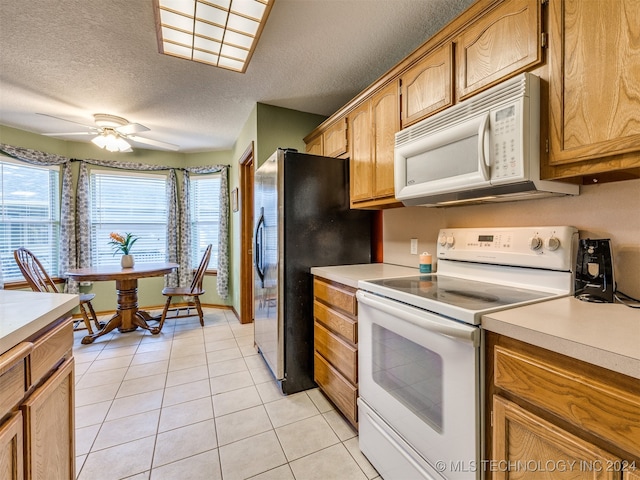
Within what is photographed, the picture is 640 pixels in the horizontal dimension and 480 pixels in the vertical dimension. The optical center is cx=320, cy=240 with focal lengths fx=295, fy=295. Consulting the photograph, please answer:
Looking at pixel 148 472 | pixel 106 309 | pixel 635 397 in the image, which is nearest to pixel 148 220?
pixel 106 309

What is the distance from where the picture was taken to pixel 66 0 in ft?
5.29

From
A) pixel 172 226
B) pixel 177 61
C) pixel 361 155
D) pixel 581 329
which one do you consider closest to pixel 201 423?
pixel 581 329

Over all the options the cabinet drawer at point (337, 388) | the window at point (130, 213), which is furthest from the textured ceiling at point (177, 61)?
the cabinet drawer at point (337, 388)

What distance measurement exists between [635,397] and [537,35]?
3.96 feet

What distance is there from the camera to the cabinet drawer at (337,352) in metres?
1.64

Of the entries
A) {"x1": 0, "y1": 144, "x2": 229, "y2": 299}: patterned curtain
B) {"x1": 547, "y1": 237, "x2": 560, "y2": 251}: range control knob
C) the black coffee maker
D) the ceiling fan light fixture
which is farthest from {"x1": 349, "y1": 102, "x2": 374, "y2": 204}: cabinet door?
{"x1": 0, "y1": 144, "x2": 229, "y2": 299}: patterned curtain

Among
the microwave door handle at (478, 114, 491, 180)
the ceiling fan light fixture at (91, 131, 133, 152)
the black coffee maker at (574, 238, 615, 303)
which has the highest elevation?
the ceiling fan light fixture at (91, 131, 133, 152)

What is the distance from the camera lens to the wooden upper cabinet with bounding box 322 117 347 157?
2.39 m

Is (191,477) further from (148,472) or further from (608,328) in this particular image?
(608,328)

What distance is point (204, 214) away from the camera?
4684 mm

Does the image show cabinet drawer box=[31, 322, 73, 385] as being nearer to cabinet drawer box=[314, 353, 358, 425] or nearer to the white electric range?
the white electric range

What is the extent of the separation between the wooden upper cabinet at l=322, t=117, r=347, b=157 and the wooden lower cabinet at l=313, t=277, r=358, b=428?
110 cm

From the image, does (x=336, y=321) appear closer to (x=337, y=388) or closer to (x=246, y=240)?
(x=337, y=388)

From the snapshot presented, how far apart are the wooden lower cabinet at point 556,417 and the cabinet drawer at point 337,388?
2.73ft
